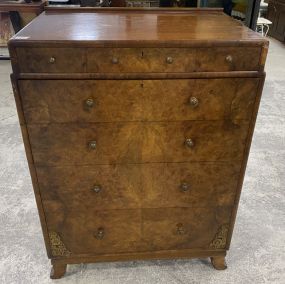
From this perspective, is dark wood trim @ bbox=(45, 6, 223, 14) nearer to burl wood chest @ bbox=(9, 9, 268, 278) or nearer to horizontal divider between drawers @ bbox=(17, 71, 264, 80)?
burl wood chest @ bbox=(9, 9, 268, 278)

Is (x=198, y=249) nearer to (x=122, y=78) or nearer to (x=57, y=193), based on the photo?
(x=57, y=193)

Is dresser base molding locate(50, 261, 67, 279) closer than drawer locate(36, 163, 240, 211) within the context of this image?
No

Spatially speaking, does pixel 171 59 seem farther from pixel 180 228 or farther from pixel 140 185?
pixel 180 228

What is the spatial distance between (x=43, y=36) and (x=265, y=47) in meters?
0.78

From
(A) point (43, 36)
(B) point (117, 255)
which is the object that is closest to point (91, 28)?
(A) point (43, 36)

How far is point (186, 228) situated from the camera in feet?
4.98

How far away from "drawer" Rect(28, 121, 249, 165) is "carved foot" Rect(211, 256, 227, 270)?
2.01ft

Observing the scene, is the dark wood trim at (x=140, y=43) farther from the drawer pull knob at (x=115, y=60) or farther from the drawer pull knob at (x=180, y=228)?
the drawer pull knob at (x=180, y=228)

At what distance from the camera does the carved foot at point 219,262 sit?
1641mm

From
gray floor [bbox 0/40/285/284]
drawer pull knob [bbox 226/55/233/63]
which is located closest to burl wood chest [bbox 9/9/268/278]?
drawer pull knob [bbox 226/55/233/63]

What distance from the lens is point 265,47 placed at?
112 cm

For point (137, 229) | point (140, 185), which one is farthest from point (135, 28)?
point (137, 229)

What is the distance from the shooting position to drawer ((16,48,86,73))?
1.06 metres

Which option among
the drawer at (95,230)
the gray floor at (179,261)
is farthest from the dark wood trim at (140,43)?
the gray floor at (179,261)
